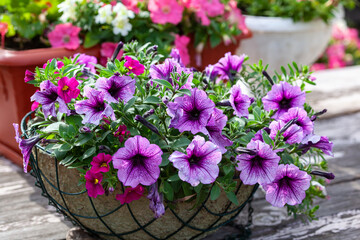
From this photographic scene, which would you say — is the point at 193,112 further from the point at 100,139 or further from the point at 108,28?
the point at 108,28

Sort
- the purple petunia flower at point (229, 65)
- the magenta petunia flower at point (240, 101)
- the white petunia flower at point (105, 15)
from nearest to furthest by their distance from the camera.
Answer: the magenta petunia flower at point (240, 101)
the purple petunia flower at point (229, 65)
the white petunia flower at point (105, 15)

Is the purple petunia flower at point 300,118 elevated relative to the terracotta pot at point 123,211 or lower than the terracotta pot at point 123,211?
elevated

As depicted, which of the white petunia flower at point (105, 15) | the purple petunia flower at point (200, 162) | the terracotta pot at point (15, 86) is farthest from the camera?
→ the white petunia flower at point (105, 15)

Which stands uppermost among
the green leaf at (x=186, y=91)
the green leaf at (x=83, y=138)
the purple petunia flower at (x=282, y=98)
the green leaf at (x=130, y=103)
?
the green leaf at (x=186, y=91)

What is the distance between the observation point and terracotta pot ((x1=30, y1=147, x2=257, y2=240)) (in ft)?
3.48

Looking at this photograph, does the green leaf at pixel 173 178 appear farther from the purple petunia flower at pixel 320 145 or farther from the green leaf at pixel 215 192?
the purple petunia flower at pixel 320 145

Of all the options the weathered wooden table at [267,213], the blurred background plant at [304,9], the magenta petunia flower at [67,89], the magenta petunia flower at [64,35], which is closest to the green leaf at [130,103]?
the magenta petunia flower at [67,89]

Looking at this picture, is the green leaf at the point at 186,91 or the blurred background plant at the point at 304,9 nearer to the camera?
the green leaf at the point at 186,91

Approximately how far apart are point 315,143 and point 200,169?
0.32 meters

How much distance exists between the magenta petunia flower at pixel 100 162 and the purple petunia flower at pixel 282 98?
1.27 feet

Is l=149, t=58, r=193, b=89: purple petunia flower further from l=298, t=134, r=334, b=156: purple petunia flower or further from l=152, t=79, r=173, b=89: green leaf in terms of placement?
l=298, t=134, r=334, b=156: purple petunia flower

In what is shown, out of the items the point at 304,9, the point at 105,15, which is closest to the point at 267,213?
the point at 105,15

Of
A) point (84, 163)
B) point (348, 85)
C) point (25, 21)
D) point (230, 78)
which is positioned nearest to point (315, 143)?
point (230, 78)

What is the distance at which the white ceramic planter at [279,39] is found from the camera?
265cm
